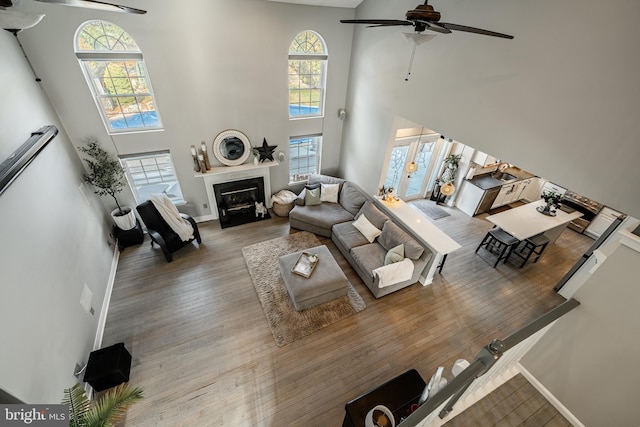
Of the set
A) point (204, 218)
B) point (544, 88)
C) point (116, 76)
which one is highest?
point (544, 88)

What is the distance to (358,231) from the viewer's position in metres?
5.32

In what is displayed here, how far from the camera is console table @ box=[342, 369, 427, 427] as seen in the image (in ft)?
7.59

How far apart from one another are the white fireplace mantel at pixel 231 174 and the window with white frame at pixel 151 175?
24.0 inches

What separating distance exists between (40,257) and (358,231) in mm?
4558

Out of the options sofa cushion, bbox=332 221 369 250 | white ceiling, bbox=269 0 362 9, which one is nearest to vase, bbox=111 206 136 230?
sofa cushion, bbox=332 221 369 250

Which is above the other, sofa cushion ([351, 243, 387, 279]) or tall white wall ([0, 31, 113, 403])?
tall white wall ([0, 31, 113, 403])

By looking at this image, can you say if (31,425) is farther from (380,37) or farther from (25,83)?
(380,37)

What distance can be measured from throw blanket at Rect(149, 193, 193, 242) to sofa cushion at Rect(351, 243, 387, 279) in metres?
3.22

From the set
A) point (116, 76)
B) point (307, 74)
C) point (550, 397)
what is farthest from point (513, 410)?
point (116, 76)

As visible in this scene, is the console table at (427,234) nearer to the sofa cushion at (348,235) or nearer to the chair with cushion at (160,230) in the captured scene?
the sofa cushion at (348,235)

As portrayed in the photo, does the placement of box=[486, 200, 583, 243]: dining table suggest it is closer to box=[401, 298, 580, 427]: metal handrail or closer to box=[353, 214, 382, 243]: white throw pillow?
box=[353, 214, 382, 243]: white throw pillow

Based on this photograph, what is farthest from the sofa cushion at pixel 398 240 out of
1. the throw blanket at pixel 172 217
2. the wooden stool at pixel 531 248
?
the throw blanket at pixel 172 217

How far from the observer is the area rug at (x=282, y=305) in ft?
13.0

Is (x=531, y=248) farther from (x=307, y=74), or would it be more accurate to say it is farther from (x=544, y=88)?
(x=307, y=74)
